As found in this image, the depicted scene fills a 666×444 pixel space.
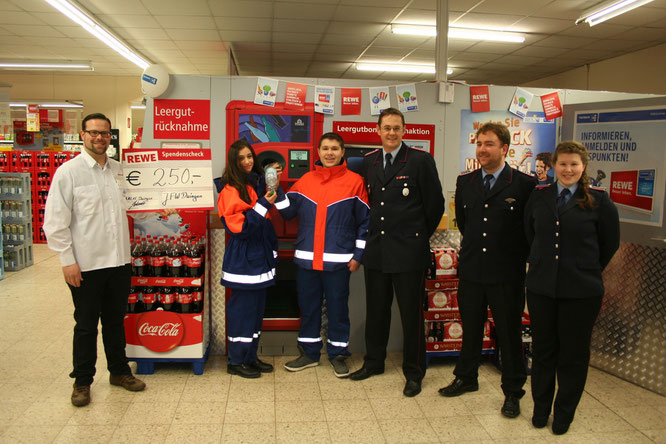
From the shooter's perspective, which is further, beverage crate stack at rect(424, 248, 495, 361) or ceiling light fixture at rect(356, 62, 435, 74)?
ceiling light fixture at rect(356, 62, 435, 74)

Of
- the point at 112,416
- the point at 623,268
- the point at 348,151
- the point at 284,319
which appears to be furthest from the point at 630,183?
the point at 112,416

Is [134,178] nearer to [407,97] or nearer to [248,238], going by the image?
[248,238]

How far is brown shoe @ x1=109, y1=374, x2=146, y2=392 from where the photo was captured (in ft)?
10.6

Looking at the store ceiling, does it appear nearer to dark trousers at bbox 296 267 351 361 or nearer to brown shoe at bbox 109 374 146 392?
dark trousers at bbox 296 267 351 361

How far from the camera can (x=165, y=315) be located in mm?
3480

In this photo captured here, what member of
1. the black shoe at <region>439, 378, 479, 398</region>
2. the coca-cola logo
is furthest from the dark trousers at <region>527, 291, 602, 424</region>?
the coca-cola logo

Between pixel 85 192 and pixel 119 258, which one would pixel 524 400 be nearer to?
pixel 119 258

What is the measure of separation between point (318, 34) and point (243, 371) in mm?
6785

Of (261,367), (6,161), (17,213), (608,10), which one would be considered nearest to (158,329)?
(261,367)

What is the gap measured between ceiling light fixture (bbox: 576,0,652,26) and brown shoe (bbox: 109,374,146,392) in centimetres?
716

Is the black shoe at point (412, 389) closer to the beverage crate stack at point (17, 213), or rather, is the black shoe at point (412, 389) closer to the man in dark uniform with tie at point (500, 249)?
the man in dark uniform with tie at point (500, 249)

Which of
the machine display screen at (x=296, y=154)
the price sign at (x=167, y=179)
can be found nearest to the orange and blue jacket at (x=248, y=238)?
the price sign at (x=167, y=179)

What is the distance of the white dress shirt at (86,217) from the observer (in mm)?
2855

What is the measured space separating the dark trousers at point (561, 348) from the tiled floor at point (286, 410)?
0.20 metres
